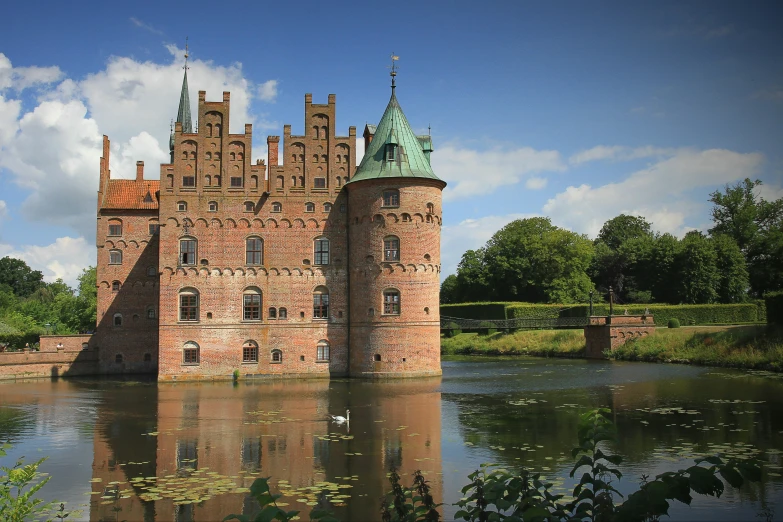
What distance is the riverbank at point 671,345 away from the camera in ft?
114

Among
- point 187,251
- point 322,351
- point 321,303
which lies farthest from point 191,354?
point 321,303

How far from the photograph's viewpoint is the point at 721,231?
2835 inches

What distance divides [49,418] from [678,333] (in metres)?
35.6

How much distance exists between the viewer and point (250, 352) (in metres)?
34.3

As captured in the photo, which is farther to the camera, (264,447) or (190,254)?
(190,254)

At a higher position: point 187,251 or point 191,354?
point 187,251

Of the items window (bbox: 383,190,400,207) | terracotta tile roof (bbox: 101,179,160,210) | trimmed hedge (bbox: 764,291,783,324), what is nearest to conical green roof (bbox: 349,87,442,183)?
window (bbox: 383,190,400,207)

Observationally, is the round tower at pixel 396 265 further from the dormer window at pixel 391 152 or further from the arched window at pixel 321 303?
the arched window at pixel 321 303

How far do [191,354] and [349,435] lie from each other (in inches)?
698

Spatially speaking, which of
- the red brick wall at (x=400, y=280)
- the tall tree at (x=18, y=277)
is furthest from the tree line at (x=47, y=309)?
the red brick wall at (x=400, y=280)

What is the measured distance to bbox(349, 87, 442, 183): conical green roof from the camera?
33.5 metres

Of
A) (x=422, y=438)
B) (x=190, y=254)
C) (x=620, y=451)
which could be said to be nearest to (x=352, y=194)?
(x=190, y=254)

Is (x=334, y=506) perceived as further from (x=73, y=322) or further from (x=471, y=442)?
(x=73, y=322)

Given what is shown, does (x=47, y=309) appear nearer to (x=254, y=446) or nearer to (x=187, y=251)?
(x=187, y=251)
